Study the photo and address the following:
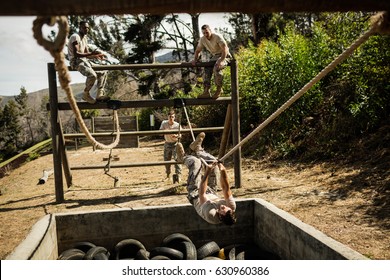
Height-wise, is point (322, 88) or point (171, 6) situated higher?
point (171, 6)

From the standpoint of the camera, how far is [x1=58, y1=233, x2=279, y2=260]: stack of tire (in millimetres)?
4750

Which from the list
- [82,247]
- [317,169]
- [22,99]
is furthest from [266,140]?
[22,99]

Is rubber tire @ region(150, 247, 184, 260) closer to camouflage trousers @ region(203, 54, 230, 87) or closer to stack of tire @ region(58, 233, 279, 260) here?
stack of tire @ region(58, 233, 279, 260)

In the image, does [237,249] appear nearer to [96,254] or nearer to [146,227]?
[146,227]

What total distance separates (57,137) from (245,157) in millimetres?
5807

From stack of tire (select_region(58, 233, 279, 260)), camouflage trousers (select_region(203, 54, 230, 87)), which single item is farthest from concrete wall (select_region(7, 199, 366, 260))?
camouflage trousers (select_region(203, 54, 230, 87))

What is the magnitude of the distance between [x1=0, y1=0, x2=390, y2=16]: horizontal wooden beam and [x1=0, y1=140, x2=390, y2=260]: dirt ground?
3374mm

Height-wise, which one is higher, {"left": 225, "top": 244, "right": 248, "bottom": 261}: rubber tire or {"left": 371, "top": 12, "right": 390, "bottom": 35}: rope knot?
{"left": 371, "top": 12, "right": 390, "bottom": 35}: rope knot

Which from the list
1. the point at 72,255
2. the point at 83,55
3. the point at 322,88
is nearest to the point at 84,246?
the point at 72,255

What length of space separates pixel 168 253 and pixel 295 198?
260 cm

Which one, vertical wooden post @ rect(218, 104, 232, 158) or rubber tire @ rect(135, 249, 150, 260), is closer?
rubber tire @ rect(135, 249, 150, 260)

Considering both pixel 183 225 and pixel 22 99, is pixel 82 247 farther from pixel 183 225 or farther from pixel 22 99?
pixel 22 99

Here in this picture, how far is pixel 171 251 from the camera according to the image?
4812 mm

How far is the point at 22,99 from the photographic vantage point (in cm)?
4178
